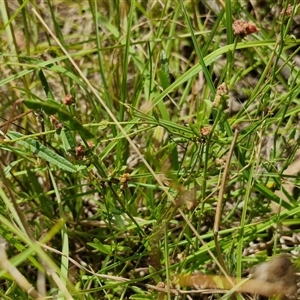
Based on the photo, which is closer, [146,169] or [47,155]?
[47,155]

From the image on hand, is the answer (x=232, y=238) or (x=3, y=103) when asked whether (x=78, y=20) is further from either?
(x=232, y=238)

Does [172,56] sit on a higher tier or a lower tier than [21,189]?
higher

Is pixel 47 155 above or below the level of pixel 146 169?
above

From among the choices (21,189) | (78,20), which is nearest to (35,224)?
(21,189)

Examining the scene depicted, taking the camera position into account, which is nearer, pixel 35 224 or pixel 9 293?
pixel 9 293

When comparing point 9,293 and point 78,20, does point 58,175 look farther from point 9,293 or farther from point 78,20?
point 78,20

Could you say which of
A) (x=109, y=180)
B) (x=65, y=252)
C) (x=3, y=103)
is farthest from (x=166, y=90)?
(x=3, y=103)

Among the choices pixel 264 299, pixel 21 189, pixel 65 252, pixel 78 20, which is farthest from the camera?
pixel 78 20

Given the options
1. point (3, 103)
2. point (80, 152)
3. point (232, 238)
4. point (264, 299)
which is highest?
point (80, 152)

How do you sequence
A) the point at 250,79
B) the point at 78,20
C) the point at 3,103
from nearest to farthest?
the point at 3,103 → the point at 250,79 → the point at 78,20
